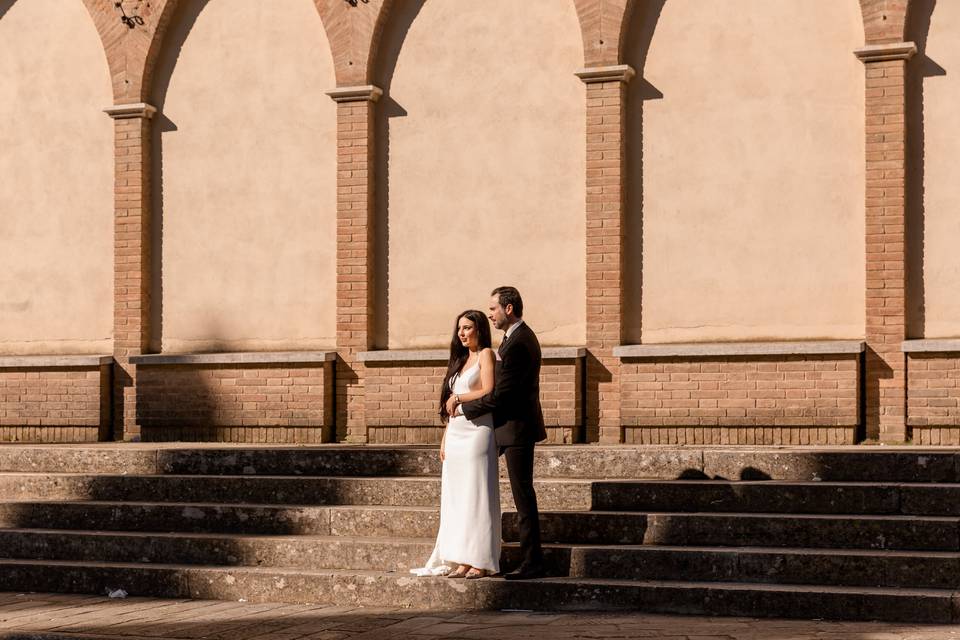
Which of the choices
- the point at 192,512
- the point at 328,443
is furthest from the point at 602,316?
the point at 192,512

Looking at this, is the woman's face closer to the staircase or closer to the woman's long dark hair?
the woman's long dark hair

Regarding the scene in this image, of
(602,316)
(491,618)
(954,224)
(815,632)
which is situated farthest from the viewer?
(602,316)

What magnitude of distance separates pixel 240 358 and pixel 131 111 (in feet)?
10.3

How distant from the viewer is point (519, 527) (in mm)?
10047

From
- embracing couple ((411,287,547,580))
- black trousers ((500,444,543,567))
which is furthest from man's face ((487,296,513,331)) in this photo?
black trousers ((500,444,543,567))

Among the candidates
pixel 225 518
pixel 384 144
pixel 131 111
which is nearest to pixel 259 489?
pixel 225 518

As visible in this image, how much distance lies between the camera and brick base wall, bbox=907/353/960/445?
13516 millimetres

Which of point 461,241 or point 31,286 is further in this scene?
point 31,286

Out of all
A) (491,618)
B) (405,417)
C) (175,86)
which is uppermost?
(175,86)

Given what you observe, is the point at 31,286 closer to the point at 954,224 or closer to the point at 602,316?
the point at 602,316

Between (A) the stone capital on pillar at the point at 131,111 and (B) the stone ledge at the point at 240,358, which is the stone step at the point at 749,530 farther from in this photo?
(A) the stone capital on pillar at the point at 131,111

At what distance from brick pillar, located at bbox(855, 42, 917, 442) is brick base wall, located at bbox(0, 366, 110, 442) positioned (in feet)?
27.5

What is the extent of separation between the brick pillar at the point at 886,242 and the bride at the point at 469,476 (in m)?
5.05

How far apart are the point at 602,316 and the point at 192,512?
15.8ft
